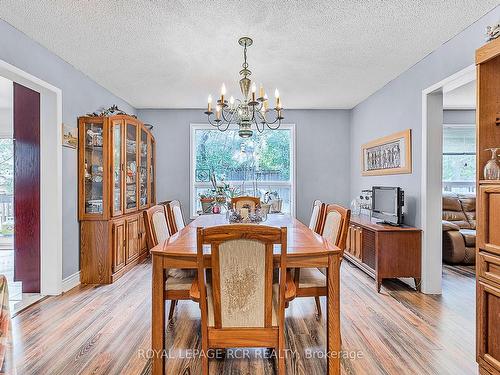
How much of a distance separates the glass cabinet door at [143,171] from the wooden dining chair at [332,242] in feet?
9.98

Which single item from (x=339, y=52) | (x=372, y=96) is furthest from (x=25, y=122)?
(x=372, y=96)

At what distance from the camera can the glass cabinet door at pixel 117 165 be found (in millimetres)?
3924

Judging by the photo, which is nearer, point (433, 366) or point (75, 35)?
point (433, 366)

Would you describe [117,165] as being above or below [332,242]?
above

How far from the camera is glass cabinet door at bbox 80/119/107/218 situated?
12.5 ft

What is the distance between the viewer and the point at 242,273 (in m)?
1.60

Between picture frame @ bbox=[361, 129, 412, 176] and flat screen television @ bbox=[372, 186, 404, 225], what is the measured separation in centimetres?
30

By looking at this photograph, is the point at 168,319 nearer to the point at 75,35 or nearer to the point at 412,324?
the point at 412,324

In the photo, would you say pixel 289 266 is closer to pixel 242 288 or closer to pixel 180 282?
pixel 242 288

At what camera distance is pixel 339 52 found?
3254 mm

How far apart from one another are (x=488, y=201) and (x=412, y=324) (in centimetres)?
129

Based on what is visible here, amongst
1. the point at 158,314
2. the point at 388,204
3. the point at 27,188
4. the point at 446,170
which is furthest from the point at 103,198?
the point at 446,170

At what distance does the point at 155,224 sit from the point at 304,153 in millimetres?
3810

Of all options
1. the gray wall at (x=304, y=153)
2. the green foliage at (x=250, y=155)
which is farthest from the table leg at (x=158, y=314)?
the green foliage at (x=250, y=155)
